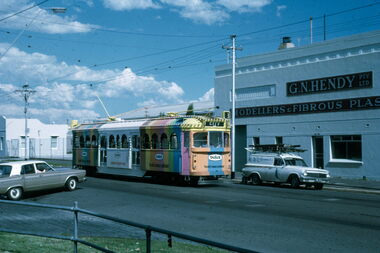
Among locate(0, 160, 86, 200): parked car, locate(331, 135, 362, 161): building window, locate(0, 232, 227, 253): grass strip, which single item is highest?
locate(331, 135, 362, 161): building window

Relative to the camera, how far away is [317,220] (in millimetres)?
12875

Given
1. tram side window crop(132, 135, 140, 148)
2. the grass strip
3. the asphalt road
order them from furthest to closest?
tram side window crop(132, 135, 140, 148) < the asphalt road < the grass strip

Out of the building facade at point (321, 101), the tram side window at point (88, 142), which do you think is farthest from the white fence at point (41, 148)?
the building facade at point (321, 101)

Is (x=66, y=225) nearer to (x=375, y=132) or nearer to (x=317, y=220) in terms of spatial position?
(x=317, y=220)

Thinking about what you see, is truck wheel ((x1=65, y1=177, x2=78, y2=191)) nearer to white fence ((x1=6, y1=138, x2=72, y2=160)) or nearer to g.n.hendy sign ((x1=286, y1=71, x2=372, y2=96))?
g.n.hendy sign ((x1=286, y1=71, x2=372, y2=96))

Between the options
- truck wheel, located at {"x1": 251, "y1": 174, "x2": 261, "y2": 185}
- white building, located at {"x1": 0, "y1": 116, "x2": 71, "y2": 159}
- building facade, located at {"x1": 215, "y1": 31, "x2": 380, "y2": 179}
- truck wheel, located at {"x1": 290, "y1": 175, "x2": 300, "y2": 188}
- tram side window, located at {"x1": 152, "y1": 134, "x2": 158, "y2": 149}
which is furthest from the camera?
white building, located at {"x1": 0, "y1": 116, "x2": 71, "y2": 159}

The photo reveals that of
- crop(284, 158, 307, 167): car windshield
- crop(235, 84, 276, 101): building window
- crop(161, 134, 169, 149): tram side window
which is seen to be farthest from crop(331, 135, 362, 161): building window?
crop(161, 134, 169, 149): tram side window

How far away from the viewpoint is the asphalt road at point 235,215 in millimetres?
9781

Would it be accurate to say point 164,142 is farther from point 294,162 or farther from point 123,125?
point 294,162

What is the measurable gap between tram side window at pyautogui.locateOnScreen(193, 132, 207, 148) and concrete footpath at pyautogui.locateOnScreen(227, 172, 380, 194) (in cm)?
590

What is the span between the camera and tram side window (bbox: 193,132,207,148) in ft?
73.9

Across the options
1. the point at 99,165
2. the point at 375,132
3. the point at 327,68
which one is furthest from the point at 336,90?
the point at 99,165

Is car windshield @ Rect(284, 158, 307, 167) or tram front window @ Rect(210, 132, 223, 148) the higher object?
tram front window @ Rect(210, 132, 223, 148)

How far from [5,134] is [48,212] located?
67041 millimetres
